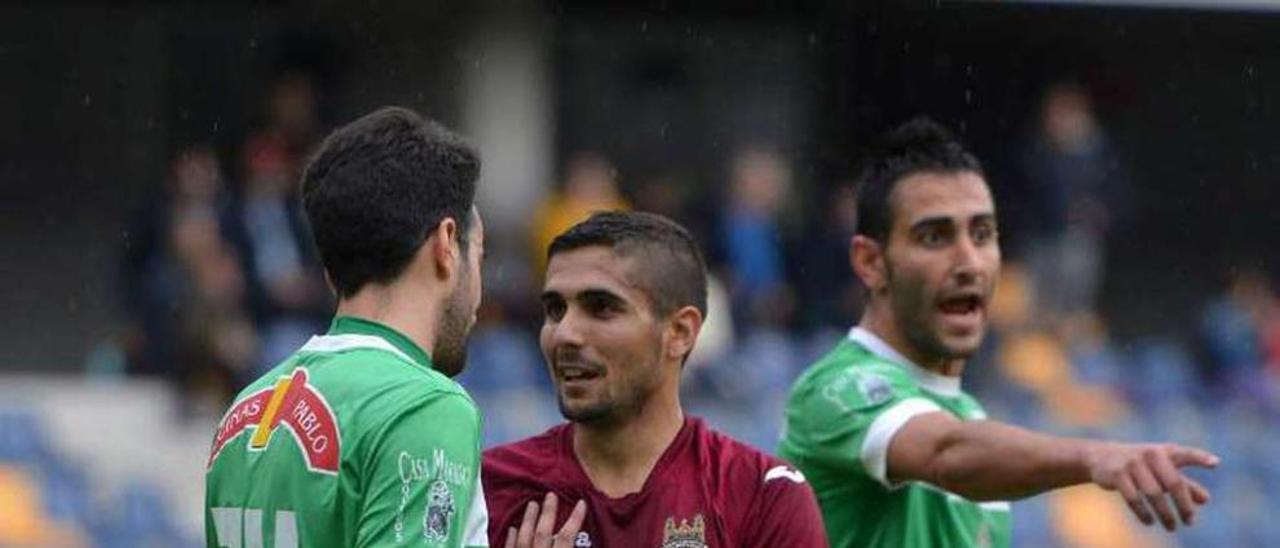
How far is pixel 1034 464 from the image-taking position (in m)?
5.63

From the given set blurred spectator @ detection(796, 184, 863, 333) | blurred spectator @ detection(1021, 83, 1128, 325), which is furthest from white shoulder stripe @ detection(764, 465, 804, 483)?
blurred spectator @ detection(1021, 83, 1128, 325)

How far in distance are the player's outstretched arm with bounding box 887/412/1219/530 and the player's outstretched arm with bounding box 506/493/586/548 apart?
2.92 ft

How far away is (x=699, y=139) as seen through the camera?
65.0 feet

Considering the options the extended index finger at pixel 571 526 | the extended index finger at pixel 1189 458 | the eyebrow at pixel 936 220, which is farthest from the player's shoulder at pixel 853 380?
the extended index finger at pixel 1189 458

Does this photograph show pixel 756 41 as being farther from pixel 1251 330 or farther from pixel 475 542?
pixel 475 542

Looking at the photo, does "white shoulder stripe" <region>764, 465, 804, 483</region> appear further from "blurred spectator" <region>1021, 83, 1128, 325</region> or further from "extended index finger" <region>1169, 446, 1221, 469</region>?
"blurred spectator" <region>1021, 83, 1128, 325</region>

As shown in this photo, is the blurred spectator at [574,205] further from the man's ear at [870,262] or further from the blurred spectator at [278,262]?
the man's ear at [870,262]

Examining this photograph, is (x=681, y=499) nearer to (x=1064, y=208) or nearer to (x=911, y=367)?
(x=911, y=367)

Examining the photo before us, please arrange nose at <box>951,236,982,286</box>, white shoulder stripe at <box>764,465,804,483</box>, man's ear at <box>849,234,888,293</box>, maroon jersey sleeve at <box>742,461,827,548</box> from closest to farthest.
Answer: maroon jersey sleeve at <box>742,461,827,548</box> → white shoulder stripe at <box>764,465,804,483</box> → nose at <box>951,236,982,286</box> → man's ear at <box>849,234,888,293</box>

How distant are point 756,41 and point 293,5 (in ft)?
10.7

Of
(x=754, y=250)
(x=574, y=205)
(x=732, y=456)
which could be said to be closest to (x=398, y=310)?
(x=732, y=456)

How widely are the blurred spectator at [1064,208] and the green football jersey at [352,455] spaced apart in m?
12.6

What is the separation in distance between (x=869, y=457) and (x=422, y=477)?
1734 millimetres

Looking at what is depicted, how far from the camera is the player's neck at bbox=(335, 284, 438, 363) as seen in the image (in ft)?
16.3
